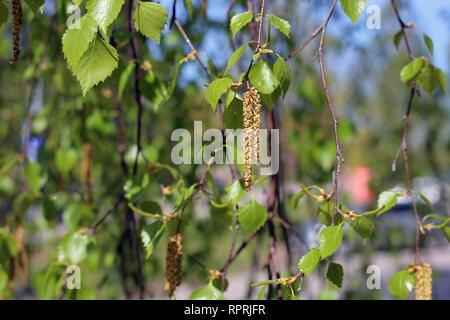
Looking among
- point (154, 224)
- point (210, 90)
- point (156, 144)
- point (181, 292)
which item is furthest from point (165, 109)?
point (181, 292)

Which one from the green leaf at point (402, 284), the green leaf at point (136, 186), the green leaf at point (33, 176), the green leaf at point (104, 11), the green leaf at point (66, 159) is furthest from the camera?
the green leaf at point (66, 159)

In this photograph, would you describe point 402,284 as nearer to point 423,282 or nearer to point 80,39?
point 423,282

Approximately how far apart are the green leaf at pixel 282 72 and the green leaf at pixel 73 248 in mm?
565

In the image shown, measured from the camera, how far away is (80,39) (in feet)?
1.84

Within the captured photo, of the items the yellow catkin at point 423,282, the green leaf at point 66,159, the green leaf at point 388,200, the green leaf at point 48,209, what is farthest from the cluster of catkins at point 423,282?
the green leaf at point 66,159

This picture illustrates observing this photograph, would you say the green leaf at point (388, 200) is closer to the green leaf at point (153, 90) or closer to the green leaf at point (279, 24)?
the green leaf at point (279, 24)

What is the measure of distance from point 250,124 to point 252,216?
0.74ft

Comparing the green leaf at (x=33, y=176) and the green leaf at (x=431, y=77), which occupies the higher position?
the green leaf at (x=431, y=77)

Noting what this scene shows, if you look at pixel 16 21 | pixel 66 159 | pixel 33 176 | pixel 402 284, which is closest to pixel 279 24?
pixel 16 21

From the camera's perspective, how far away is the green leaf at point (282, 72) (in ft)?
2.09

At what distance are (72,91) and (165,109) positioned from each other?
27.0 inches

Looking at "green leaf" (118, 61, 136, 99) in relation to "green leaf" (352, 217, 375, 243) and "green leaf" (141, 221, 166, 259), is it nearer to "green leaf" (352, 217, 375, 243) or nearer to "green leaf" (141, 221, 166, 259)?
"green leaf" (141, 221, 166, 259)

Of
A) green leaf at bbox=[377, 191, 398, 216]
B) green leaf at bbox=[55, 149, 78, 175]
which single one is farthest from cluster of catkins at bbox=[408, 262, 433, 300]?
green leaf at bbox=[55, 149, 78, 175]

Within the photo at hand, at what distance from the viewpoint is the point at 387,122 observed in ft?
11.4
